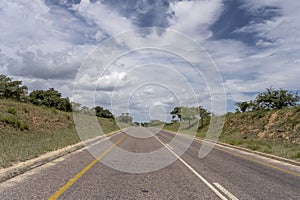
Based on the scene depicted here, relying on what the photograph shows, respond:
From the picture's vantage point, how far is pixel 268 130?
102ft

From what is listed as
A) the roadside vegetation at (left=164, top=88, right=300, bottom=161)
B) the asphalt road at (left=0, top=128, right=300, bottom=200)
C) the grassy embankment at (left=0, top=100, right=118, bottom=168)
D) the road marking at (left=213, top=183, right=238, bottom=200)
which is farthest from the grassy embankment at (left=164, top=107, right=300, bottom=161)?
the grassy embankment at (left=0, top=100, right=118, bottom=168)

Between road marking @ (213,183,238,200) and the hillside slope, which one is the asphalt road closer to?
road marking @ (213,183,238,200)

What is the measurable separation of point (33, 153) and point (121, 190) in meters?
6.52

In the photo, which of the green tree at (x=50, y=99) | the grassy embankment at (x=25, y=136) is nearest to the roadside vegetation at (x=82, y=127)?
the grassy embankment at (x=25, y=136)

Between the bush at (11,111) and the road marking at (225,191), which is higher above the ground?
the bush at (11,111)

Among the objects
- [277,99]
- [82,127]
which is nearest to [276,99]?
[277,99]

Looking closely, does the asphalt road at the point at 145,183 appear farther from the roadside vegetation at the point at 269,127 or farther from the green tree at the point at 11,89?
→ the green tree at the point at 11,89

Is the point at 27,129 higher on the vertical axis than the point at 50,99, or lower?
lower

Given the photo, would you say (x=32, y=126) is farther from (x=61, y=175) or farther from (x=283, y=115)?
(x=283, y=115)

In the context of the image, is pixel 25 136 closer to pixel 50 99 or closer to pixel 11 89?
pixel 11 89

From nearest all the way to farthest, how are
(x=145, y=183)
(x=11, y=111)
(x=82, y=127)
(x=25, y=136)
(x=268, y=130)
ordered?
1. (x=145, y=183)
2. (x=25, y=136)
3. (x=11, y=111)
4. (x=268, y=130)
5. (x=82, y=127)

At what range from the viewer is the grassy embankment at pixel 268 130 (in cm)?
2200

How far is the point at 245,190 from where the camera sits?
7277 millimetres

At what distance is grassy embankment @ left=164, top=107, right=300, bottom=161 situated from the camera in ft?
72.2
